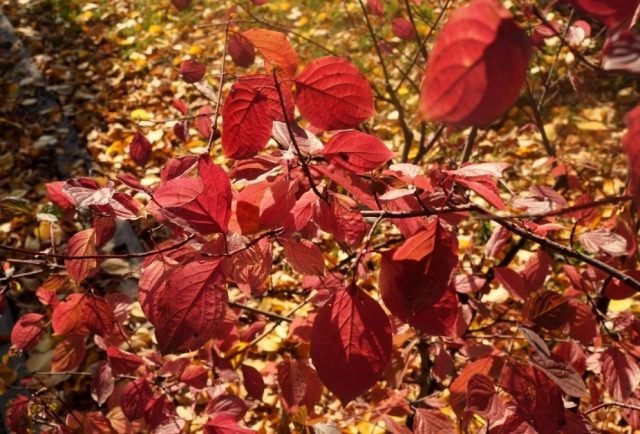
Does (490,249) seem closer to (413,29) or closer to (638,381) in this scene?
(638,381)

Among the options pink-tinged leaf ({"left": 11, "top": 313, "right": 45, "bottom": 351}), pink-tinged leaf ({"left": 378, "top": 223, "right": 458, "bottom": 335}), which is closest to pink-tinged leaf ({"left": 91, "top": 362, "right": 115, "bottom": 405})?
pink-tinged leaf ({"left": 11, "top": 313, "right": 45, "bottom": 351})

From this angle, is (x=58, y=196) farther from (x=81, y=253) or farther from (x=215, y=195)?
(x=215, y=195)

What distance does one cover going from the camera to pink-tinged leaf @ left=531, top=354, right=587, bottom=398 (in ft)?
2.65

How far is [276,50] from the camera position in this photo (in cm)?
78

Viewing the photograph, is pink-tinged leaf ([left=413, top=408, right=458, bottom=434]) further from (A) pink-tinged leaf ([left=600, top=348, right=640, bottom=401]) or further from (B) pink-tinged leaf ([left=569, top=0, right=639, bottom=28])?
(B) pink-tinged leaf ([left=569, top=0, right=639, bottom=28])

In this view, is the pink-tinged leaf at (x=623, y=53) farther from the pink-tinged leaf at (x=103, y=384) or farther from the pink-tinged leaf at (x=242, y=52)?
the pink-tinged leaf at (x=103, y=384)

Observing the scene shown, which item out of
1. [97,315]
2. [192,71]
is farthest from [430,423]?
[192,71]

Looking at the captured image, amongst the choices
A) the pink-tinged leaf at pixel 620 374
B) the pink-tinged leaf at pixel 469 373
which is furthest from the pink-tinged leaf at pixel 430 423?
the pink-tinged leaf at pixel 620 374

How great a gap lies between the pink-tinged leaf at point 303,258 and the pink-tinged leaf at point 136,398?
0.52 meters

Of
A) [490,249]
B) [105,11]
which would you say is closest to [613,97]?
[490,249]

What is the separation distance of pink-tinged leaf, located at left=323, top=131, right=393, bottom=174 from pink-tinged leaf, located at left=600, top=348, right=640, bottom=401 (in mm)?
609

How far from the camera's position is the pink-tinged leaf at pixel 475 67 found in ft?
1.02

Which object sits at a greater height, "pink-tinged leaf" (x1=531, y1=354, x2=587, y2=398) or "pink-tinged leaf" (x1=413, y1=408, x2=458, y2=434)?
"pink-tinged leaf" (x1=531, y1=354, x2=587, y2=398)

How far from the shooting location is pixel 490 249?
1.28 metres
